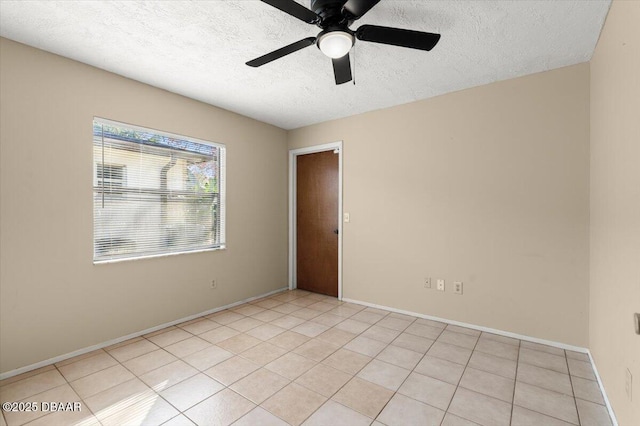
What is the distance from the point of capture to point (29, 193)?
2227 millimetres

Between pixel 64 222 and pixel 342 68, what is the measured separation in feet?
8.18

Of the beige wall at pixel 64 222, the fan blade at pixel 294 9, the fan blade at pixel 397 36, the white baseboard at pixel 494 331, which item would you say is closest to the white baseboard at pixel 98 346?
the beige wall at pixel 64 222

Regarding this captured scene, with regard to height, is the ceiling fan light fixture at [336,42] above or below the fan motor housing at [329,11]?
below

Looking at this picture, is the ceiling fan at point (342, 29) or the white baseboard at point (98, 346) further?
the white baseboard at point (98, 346)

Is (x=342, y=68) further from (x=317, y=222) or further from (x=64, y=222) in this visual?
(x=317, y=222)

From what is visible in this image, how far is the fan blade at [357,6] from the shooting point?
1466 mm

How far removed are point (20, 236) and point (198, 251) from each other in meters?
1.49

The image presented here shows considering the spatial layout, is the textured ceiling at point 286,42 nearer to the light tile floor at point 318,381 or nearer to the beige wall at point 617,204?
the beige wall at point 617,204

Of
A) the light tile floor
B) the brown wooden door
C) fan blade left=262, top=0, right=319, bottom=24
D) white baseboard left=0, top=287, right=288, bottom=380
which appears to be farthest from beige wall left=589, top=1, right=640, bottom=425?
white baseboard left=0, top=287, right=288, bottom=380

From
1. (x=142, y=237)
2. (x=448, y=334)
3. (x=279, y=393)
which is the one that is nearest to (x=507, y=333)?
(x=448, y=334)

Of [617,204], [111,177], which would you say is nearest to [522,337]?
[617,204]

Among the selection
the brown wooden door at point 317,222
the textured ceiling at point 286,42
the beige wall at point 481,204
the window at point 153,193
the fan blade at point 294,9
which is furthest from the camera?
the brown wooden door at point 317,222

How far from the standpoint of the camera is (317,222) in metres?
4.33

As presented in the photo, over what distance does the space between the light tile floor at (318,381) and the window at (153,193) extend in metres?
0.93
